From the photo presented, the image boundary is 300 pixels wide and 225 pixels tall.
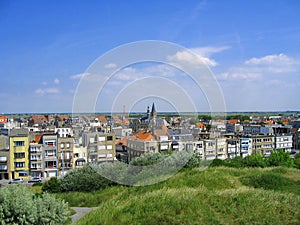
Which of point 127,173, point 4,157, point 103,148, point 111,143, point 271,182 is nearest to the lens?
point 271,182

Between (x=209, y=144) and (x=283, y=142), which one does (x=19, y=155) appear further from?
(x=283, y=142)

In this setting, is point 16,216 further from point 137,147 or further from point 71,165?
point 71,165

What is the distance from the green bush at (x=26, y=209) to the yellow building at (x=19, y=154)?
24168 millimetres

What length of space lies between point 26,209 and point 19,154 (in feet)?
83.2

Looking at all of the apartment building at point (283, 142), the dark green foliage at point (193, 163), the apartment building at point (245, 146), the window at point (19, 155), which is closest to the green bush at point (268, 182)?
the dark green foliage at point (193, 163)

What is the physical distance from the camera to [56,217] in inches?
330

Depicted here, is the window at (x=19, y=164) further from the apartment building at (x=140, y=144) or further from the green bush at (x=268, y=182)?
the green bush at (x=268, y=182)

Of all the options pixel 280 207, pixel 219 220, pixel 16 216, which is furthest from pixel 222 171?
pixel 16 216

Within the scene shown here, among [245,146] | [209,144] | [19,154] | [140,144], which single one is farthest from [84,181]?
[245,146]

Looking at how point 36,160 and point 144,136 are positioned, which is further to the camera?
point 36,160

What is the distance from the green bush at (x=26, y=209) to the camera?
779cm

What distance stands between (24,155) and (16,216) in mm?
25282

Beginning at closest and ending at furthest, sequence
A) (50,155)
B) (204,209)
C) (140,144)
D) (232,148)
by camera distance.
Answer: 1. (204,209)
2. (140,144)
3. (50,155)
4. (232,148)

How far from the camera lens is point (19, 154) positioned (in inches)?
1232
